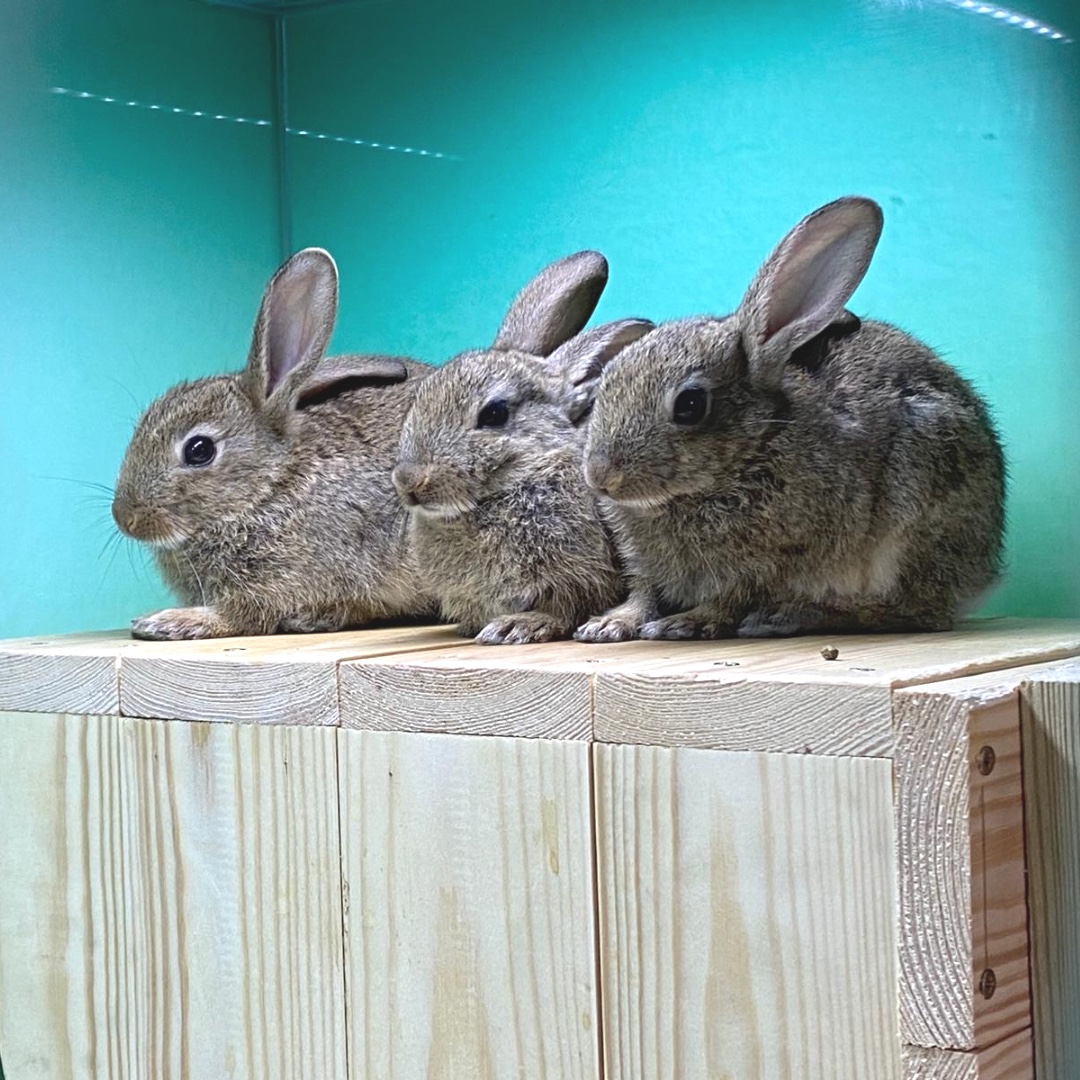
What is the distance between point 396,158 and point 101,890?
135cm

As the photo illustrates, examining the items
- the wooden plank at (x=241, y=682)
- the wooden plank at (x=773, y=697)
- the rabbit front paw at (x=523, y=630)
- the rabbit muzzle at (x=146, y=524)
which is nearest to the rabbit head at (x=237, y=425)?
the rabbit muzzle at (x=146, y=524)

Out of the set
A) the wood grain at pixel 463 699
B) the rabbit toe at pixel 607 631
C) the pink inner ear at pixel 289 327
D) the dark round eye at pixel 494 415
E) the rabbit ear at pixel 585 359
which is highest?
the pink inner ear at pixel 289 327

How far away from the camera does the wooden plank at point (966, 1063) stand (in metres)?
1.29

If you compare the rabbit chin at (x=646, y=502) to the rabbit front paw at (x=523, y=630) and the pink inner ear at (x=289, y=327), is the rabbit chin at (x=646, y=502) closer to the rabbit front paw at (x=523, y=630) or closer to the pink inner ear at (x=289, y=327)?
the rabbit front paw at (x=523, y=630)

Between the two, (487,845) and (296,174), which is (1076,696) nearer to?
(487,845)

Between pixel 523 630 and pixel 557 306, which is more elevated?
pixel 557 306

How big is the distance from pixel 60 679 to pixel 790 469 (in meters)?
0.86

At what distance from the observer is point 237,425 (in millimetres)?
2270

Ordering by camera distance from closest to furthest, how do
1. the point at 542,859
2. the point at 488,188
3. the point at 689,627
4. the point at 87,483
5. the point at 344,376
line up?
the point at 542,859
the point at 689,627
the point at 344,376
the point at 87,483
the point at 488,188

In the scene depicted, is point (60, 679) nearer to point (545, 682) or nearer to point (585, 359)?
point (545, 682)

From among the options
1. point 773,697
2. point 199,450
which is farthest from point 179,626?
point 773,697

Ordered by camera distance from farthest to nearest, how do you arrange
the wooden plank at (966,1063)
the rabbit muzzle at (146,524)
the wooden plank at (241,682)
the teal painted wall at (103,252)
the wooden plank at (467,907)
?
the teal painted wall at (103,252) → the rabbit muzzle at (146,524) → the wooden plank at (241,682) → the wooden plank at (467,907) → the wooden plank at (966,1063)

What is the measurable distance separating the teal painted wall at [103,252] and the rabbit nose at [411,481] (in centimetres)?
67

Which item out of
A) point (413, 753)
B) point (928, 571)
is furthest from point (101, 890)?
point (928, 571)
